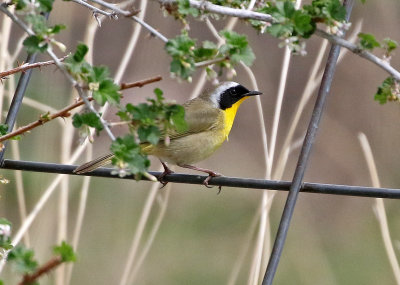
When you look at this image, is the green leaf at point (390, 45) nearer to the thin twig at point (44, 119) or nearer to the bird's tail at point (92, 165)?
the thin twig at point (44, 119)

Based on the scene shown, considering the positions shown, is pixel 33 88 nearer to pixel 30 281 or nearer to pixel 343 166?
pixel 343 166

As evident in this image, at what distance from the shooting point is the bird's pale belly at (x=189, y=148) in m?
2.94

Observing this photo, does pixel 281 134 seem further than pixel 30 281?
Yes

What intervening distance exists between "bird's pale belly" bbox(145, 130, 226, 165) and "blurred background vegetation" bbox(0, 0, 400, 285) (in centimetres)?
191

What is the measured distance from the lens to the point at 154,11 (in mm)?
5438

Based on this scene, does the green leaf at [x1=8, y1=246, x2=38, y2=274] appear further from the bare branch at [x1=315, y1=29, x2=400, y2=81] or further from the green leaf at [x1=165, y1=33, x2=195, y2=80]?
the bare branch at [x1=315, y1=29, x2=400, y2=81]

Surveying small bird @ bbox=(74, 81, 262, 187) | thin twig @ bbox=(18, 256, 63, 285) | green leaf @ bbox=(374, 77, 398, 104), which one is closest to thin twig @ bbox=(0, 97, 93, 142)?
thin twig @ bbox=(18, 256, 63, 285)

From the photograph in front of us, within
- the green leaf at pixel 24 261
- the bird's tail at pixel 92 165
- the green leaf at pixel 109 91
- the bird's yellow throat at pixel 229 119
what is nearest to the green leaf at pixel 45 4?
the green leaf at pixel 109 91

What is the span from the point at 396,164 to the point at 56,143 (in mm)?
2897

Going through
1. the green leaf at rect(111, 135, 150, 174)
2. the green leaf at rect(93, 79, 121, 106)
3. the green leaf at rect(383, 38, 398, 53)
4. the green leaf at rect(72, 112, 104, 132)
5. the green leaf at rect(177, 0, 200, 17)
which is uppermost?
the green leaf at rect(383, 38, 398, 53)

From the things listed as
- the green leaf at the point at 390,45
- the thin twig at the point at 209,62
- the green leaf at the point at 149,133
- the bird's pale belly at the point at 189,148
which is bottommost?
the green leaf at the point at 149,133

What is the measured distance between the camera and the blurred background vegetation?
213 inches

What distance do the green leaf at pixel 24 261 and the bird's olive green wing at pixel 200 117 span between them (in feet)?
5.81

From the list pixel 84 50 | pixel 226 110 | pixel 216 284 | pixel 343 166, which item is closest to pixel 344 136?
pixel 343 166
